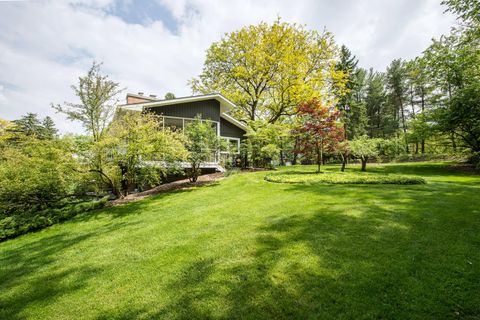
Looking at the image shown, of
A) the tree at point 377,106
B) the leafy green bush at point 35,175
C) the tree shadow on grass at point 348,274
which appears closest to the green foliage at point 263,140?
the leafy green bush at point 35,175

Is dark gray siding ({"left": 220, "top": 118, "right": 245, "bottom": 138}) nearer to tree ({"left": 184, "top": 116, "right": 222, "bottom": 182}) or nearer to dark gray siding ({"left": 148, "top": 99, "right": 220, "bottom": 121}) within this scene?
dark gray siding ({"left": 148, "top": 99, "right": 220, "bottom": 121})

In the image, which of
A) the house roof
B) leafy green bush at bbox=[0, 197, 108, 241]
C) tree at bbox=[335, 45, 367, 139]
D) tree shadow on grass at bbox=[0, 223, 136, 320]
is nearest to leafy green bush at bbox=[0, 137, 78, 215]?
leafy green bush at bbox=[0, 197, 108, 241]

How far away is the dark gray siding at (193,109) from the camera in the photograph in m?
14.3

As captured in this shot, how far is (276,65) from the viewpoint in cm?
1756

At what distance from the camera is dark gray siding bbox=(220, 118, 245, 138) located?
17364 mm

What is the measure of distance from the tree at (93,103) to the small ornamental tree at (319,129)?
9660 mm

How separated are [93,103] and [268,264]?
32.1 ft

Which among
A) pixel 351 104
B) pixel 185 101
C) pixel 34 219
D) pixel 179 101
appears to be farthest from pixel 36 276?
pixel 351 104

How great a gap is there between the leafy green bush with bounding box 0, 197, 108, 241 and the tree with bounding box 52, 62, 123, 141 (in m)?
2.95

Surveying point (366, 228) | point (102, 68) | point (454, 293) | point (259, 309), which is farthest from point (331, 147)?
point (102, 68)

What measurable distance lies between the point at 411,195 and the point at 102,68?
12618mm

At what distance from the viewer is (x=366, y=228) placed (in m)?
3.98

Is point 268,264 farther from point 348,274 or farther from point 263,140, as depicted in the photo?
point 263,140

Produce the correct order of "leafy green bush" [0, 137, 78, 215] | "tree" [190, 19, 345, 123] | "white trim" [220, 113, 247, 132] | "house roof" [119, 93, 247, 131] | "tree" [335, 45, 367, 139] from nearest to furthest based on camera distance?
1. "leafy green bush" [0, 137, 78, 215]
2. "house roof" [119, 93, 247, 131]
3. "white trim" [220, 113, 247, 132]
4. "tree" [190, 19, 345, 123]
5. "tree" [335, 45, 367, 139]
